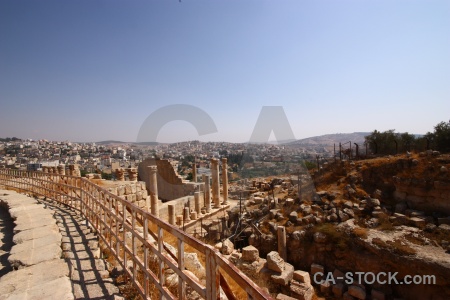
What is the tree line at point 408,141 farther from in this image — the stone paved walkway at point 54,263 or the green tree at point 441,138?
the stone paved walkway at point 54,263

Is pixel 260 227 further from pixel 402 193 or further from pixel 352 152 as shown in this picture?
pixel 352 152

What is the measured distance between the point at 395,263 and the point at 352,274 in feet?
6.15

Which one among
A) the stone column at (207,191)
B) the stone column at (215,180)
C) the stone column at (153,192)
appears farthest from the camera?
the stone column at (215,180)

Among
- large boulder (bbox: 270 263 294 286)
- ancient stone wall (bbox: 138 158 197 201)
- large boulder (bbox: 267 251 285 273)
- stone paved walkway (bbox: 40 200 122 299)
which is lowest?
large boulder (bbox: 270 263 294 286)

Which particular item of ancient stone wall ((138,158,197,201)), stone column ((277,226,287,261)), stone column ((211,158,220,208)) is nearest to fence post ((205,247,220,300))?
stone column ((277,226,287,261))

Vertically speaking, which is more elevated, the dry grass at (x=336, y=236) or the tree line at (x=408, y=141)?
the tree line at (x=408, y=141)

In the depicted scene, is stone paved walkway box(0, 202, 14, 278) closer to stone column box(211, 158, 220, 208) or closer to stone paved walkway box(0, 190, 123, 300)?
stone paved walkway box(0, 190, 123, 300)

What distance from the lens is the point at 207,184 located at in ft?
54.7

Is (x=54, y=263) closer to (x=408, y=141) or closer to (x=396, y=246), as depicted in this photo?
(x=396, y=246)

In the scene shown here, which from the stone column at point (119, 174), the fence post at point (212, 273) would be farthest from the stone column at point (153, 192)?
the fence post at point (212, 273)

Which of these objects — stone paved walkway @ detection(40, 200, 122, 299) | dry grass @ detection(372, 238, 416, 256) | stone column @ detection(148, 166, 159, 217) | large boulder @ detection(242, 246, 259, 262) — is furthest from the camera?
stone column @ detection(148, 166, 159, 217)

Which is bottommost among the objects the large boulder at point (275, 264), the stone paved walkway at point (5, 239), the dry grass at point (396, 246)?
the large boulder at point (275, 264)

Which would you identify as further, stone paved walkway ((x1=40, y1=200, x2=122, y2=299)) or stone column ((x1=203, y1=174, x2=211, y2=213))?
stone column ((x1=203, y1=174, x2=211, y2=213))

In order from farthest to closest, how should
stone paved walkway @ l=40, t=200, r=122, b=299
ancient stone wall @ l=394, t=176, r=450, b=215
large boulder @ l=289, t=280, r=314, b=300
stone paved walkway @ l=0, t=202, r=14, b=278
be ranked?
ancient stone wall @ l=394, t=176, r=450, b=215, large boulder @ l=289, t=280, r=314, b=300, stone paved walkway @ l=0, t=202, r=14, b=278, stone paved walkway @ l=40, t=200, r=122, b=299
